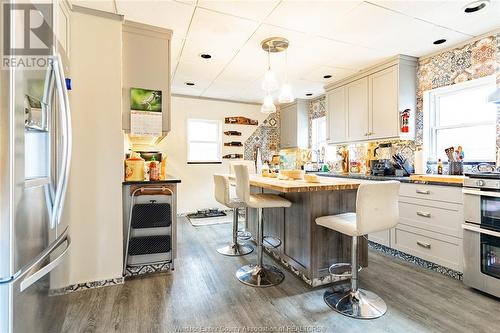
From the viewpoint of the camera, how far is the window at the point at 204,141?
529 cm

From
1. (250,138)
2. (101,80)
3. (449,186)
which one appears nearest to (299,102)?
(250,138)

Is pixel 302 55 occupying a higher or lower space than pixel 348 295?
higher

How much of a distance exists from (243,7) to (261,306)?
98.3 inches

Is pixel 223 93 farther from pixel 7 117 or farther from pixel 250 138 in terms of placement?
pixel 7 117

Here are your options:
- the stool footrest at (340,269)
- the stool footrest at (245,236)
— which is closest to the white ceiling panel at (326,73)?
the stool footrest at (245,236)

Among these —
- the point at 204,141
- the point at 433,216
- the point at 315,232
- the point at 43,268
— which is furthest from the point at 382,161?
the point at 43,268

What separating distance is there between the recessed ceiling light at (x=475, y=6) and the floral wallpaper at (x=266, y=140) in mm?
4029

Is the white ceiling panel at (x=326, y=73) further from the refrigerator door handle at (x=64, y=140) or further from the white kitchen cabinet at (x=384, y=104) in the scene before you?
the refrigerator door handle at (x=64, y=140)

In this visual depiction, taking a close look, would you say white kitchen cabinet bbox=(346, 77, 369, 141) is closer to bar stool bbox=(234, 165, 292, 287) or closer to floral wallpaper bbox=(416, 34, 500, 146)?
floral wallpaper bbox=(416, 34, 500, 146)

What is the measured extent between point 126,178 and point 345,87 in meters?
3.53

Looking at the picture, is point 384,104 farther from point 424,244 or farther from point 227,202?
point 227,202

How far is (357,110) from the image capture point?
12.6ft

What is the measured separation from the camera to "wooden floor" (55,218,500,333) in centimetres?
164

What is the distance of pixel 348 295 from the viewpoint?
195 centimetres
